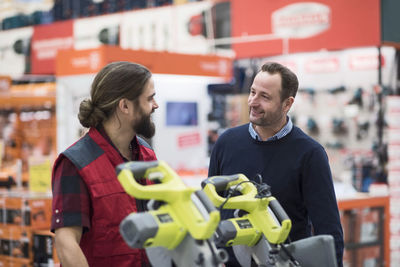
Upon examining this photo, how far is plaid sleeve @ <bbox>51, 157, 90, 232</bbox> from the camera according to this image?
6.57 ft

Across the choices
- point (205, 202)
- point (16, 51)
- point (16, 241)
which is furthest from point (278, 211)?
point (16, 51)

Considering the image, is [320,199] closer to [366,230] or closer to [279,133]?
[279,133]

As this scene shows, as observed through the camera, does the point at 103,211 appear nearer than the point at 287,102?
Yes

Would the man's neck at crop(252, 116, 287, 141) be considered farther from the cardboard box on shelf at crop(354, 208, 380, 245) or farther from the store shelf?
the cardboard box on shelf at crop(354, 208, 380, 245)

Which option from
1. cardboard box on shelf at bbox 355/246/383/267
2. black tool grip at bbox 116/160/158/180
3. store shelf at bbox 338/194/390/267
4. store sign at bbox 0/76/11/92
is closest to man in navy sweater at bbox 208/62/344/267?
black tool grip at bbox 116/160/158/180

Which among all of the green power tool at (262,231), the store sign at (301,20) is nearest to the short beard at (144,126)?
the green power tool at (262,231)

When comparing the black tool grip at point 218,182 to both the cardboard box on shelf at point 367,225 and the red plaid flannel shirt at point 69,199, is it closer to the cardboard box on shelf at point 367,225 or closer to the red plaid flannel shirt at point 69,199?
the red plaid flannel shirt at point 69,199

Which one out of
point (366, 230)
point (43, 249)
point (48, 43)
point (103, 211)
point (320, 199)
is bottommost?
point (366, 230)

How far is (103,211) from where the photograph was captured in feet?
6.73

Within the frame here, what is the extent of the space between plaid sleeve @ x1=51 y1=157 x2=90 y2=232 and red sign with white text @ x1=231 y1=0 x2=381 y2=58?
513 cm

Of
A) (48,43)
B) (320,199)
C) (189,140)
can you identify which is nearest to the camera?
(320,199)

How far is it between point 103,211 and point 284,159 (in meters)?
0.91

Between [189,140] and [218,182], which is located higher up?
[218,182]

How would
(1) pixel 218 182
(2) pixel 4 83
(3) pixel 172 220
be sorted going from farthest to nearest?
(2) pixel 4 83 < (1) pixel 218 182 < (3) pixel 172 220
